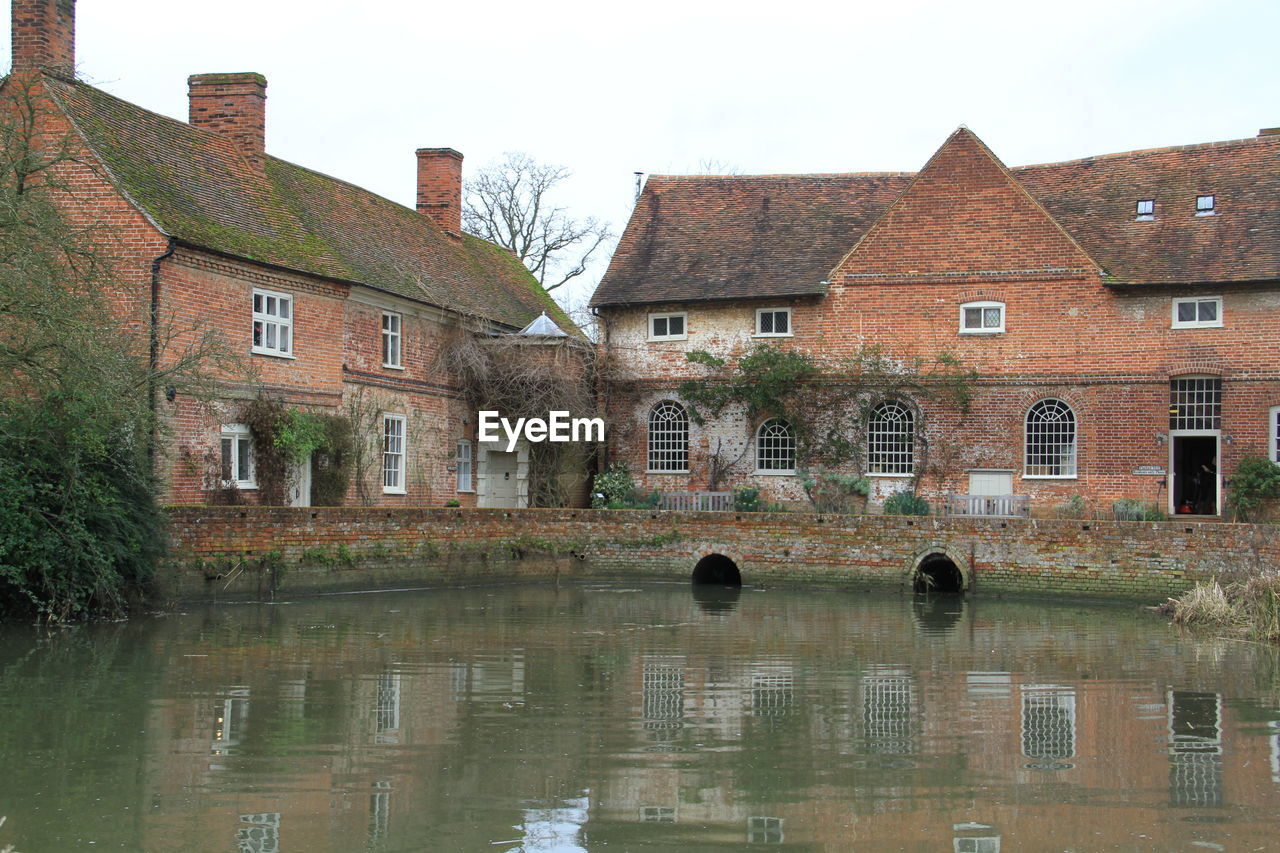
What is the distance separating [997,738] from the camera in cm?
1185

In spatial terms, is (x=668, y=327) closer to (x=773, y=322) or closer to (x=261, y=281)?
(x=773, y=322)

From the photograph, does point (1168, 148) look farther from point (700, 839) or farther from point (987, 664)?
point (700, 839)

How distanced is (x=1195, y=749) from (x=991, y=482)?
1924cm

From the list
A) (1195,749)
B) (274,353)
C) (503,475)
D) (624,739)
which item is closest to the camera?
(1195,749)

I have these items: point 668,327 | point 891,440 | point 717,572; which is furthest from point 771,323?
point 717,572

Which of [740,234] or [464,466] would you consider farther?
[740,234]

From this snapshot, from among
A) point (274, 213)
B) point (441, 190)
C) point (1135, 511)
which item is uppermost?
point (441, 190)

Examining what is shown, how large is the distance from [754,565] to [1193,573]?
8.19 metres

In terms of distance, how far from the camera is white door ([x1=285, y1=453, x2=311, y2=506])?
1022 inches

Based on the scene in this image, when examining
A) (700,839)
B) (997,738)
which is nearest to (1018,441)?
(997,738)

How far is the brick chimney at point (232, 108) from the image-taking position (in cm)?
2831

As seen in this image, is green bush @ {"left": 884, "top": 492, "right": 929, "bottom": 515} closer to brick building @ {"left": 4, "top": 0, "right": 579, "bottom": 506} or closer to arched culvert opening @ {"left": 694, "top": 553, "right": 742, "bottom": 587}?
arched culvert opening @ {"left": 694, "top": 553, "right": 742, "bottom": 587}

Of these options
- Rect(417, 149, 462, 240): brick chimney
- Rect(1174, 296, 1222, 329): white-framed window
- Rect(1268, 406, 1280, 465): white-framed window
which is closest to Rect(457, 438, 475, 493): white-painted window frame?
Rect(417, 149, 462, 240): brick chimney

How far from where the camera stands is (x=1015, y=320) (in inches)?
1196
